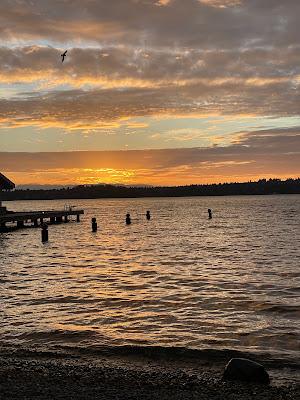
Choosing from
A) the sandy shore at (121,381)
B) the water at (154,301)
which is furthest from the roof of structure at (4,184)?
the sandy shore at (121,381)

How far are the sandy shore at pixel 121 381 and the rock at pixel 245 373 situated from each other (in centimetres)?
16

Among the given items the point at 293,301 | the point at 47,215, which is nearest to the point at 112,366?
the point at 293,301

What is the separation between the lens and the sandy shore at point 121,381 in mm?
7152

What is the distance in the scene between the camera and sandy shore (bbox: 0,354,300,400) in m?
7.15

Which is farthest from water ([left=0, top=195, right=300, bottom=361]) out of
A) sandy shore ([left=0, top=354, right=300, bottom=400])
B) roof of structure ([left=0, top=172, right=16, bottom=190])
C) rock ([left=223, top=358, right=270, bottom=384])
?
roof of structure ([left=0, top=172, right=16, bottom=190])

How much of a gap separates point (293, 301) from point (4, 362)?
9547 millimetres

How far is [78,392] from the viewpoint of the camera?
7270 mm

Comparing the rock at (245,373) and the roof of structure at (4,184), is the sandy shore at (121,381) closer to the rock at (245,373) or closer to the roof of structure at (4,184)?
the rock at (245,373)

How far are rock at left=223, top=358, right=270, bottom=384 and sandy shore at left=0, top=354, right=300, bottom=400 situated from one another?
160mm

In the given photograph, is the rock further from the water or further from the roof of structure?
the roof of structure

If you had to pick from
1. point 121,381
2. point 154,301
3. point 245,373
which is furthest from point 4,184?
point 245,373

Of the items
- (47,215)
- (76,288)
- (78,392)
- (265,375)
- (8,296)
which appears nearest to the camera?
(78,392)

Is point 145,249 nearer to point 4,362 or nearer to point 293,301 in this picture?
point 293,301

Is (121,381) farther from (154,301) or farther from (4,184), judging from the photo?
(4,184)
